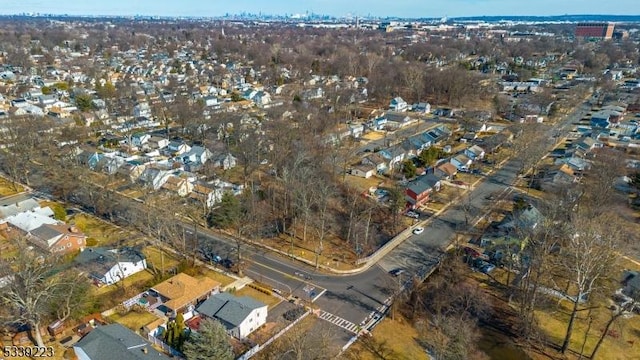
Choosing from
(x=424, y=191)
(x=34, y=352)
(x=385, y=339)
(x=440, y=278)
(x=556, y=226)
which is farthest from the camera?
(x=424, y=191)

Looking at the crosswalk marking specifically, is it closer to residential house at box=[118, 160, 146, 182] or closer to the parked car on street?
the parked car on street

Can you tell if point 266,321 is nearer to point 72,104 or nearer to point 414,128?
point 414,128

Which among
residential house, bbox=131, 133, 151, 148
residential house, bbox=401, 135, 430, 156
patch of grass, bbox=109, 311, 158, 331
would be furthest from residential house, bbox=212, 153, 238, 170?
patch of grass, bbox=109, 311, 158, 331

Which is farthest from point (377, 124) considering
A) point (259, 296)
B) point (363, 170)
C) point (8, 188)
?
point (8, 188)

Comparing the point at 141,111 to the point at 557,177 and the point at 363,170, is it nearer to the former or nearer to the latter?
the point at 363,170

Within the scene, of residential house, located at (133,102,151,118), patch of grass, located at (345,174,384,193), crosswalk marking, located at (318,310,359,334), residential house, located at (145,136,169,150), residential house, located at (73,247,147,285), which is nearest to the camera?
crosswalk marking, located at (318,310,359,334)

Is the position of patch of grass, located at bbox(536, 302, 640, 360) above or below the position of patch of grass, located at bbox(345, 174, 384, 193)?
below

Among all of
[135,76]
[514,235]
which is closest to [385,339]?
[514,235]
